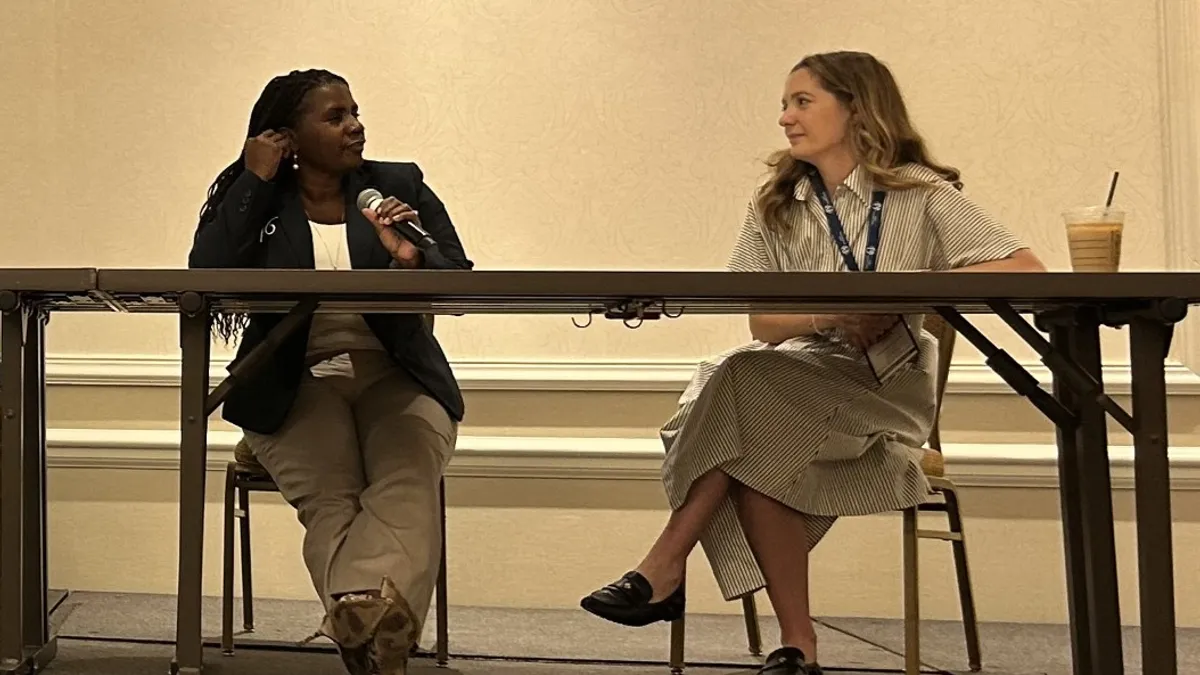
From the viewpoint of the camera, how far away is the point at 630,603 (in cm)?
193

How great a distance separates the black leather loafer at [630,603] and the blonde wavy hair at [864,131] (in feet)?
2.40

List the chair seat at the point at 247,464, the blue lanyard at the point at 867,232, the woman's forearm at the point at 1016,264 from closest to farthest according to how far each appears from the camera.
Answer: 1. the woman's forearm at the point at 1016,264
2. the blue lanyard at the point at 867,232
3. the chair seat at the point at 247,464

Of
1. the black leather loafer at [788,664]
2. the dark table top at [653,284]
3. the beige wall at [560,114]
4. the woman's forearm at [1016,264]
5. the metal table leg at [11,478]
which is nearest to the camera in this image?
the dark table top at [653,284]

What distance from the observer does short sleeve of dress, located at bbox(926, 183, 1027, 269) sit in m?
2.12

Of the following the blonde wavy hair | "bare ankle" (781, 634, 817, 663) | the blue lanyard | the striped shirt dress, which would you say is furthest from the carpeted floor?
the blonde wavy hair

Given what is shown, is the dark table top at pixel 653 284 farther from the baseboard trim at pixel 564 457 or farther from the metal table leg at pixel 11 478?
the baseboard trim at pixel 564 457

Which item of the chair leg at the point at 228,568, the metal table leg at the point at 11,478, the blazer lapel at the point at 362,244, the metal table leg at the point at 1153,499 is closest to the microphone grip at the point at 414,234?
the blazer lapel at the point at 362,244

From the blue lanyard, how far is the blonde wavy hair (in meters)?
0.04

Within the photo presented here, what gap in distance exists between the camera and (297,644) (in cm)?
256

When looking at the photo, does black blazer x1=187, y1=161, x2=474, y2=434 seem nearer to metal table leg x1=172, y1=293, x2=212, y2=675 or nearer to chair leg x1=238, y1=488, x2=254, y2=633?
metal table leg x1=172, y1=293, x2=212, y2=675

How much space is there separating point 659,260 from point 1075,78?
1160mm

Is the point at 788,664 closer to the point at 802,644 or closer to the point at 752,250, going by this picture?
the point at 802,644

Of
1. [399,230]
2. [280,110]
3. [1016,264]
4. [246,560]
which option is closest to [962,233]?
[1016,264]

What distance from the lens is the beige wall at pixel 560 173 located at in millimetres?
3115
